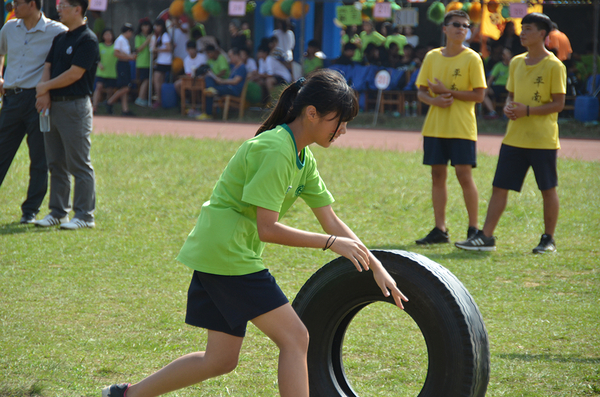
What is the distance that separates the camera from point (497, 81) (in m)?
15.0

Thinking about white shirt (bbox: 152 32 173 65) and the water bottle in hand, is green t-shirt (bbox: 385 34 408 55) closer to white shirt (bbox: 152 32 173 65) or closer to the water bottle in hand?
white shirt (bbox: 152 32 173 65)

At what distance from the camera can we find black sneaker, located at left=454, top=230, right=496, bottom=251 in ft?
20.3

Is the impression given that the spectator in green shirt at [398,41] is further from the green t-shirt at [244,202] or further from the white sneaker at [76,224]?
the green t-shirt at [244,202]

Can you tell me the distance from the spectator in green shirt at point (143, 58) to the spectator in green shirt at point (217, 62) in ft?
6.37

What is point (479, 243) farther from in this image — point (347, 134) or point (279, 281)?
point (347, 134)

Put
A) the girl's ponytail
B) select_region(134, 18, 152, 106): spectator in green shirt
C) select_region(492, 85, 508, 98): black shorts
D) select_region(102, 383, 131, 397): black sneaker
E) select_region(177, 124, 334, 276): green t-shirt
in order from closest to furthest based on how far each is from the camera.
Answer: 1. select_region(177, 124, 334, 276): green t-shirt
2. the girl's ponytail
3. select_region(102, 383, 131, 397): black sneaker
4. select_region(492, 85, 508, 98): black shorts
5. select_region(134, 18, 152, 106): spectator in green shirt

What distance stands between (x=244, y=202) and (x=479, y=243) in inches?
163

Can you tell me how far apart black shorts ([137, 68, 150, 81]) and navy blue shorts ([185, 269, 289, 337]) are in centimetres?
1633

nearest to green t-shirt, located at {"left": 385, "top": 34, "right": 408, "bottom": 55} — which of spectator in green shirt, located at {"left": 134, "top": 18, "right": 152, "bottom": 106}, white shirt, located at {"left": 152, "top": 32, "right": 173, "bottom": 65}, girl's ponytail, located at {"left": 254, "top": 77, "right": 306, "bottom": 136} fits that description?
white shirt, located at {"left": 152, "top": 32, "right": 173, "bottom": 65}

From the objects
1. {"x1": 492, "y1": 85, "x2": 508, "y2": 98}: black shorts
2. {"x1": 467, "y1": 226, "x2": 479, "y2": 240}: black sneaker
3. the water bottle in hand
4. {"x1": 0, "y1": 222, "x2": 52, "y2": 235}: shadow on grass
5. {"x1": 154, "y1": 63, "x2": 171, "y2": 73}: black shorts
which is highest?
{"x1": 154, "y1": 63, "x2": 171, "y2": 73}: black shorts

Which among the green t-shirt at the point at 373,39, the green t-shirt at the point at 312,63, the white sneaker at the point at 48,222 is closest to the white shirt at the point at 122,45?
the green t-shirt at the point at 312,63

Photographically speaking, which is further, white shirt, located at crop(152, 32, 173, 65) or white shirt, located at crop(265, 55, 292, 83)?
white shirt, located at crop(152, 32, 173, 65)

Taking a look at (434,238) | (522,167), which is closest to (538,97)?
(522,167)

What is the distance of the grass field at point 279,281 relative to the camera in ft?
11.3
